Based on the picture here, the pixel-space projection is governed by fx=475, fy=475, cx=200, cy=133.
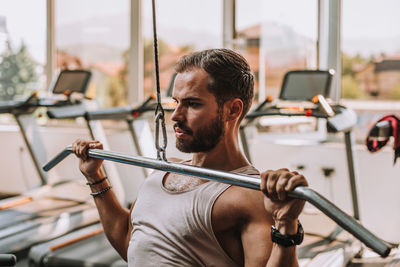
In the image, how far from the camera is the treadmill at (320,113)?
317 cm

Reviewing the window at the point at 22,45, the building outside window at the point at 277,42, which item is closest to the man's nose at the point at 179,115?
the building outside window at the point at 277,42

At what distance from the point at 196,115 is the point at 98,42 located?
4.83 meters

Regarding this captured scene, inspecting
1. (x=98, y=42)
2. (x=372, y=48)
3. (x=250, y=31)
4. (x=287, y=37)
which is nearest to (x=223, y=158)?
(x=372, y=48)

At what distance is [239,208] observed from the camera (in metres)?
1.16

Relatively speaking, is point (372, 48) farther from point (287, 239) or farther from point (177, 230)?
point (287, 239)

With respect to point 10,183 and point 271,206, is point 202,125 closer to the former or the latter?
point 271,206

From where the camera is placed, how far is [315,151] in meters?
4.24

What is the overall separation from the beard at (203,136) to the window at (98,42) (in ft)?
14.8

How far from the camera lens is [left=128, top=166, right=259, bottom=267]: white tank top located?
3.87 feet

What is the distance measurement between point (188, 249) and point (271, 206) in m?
0.33

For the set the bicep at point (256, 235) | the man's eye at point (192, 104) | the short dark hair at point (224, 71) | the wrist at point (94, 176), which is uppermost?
the short dark hair at point (224, 71)

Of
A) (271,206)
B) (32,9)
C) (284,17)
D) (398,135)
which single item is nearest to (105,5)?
(32,9)

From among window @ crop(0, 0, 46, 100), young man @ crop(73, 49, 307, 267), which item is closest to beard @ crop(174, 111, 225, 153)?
young man @ crop(73, 49, 307, 267)

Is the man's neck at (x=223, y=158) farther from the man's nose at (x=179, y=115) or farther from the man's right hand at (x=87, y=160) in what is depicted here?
the man's right hand at (x=87, y=160)
